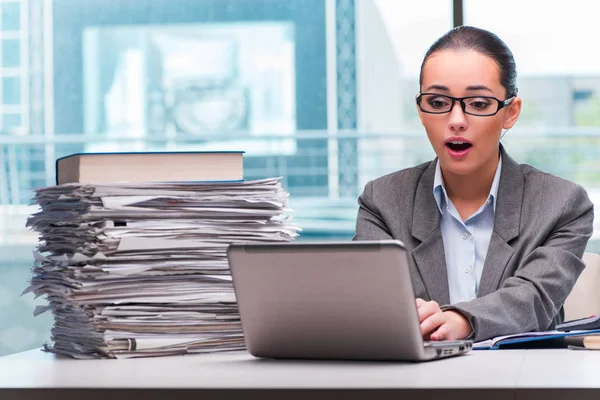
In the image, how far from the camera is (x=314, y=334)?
994 mm

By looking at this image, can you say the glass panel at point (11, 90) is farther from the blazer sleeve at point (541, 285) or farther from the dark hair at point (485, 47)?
the blazer sleeve at point (541, 285)

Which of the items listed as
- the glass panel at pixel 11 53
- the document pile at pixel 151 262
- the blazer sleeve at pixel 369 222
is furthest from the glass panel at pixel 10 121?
the document pile at pixel 151 262

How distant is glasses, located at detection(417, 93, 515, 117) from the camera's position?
5.06 feet

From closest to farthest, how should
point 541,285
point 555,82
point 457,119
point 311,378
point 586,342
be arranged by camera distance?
point 311,378 → point 586,342 → point 541,285 → point 457,119 → point 555,82

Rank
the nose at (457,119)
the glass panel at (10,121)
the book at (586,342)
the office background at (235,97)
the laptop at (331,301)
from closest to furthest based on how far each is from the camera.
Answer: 1. the laptop at (331,301)
2. the book at (586,342)
3. the nose at (457,119)
4. the glass panel at (10,121)
5. the office background at (235,97)

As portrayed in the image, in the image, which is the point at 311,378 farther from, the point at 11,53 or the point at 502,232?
the point at 11,53

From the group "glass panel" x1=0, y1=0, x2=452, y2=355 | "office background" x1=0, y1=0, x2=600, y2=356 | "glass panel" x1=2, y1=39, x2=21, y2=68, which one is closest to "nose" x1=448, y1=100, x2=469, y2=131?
"office background" x1=0, y1=0, x2=600, y2=356

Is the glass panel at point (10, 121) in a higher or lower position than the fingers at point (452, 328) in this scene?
higher

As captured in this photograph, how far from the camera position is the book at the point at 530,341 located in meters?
1.15

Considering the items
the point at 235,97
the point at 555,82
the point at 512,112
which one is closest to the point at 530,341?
the point at 512,112

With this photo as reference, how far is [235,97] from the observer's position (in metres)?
5.19

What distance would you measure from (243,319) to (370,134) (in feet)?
13.8

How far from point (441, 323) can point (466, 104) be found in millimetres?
499
